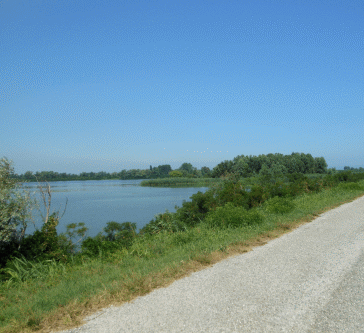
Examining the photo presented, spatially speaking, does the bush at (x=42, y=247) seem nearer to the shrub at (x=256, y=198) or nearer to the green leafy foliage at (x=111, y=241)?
the green leafy foliage at (x=111, y=241)

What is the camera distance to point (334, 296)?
12.0ft

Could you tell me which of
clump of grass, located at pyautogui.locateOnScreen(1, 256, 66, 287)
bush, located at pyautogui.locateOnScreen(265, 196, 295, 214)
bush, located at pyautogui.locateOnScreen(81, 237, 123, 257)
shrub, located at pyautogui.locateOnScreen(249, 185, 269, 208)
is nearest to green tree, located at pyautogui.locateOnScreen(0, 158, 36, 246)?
clump of grass, located at pyautogui.locateOnScreen(1, 256, 66, 287)

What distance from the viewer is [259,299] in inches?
140

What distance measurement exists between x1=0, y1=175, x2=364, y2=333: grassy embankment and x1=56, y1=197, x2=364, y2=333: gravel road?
0.24 m

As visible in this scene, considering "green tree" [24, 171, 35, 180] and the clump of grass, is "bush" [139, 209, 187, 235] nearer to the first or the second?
"green tree" [24, 171, 35, 180]

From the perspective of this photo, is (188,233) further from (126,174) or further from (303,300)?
(126,174)

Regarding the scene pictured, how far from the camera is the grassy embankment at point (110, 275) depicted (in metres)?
3.31

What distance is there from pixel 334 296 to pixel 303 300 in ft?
1.51

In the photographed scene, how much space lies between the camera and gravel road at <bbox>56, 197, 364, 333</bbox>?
3000mm

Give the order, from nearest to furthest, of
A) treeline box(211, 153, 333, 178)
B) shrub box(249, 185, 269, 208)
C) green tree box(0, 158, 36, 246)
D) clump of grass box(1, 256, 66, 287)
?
clump of grass box(1, 256, 66, 287) → green tree box(0, 158, 36, 246) → shrub box(249, 185, 269, 208) → treeline box(211, 153, 333, 178)

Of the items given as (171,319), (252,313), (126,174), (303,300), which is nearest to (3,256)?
(171,319)

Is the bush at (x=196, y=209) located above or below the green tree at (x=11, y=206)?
below

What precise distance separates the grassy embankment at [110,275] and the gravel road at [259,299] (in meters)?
0.24

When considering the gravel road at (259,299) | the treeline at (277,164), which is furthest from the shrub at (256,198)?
the treeline at (277,164)
